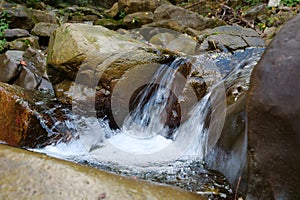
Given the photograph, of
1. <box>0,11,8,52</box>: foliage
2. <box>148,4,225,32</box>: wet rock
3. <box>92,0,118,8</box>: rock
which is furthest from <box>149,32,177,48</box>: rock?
<box>92,0,118,8</box>: rock

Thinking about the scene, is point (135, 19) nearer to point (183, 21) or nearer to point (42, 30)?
point (183, 21)

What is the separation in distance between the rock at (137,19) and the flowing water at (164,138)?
588cm

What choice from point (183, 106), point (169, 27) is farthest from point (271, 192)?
point (169, 27)

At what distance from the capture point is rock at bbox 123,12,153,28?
32.4 ft

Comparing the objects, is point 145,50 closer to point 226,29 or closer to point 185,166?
point 185,166

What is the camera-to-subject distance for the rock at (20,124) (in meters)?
3.27

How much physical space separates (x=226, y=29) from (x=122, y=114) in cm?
336

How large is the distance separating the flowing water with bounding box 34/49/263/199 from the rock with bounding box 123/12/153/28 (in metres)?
5.88

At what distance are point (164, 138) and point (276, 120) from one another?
1.89m

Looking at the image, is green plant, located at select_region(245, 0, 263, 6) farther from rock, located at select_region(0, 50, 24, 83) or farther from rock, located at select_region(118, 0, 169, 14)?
rock, located at select_region(0, 50, 24, 83)

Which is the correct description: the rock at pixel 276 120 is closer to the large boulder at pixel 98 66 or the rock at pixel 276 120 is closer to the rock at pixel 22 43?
the large boulder at pixel 98 66

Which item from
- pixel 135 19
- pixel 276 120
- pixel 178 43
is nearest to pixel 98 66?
pixel 276 120

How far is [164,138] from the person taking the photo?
3438mm

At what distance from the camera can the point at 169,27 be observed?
27.7ft
